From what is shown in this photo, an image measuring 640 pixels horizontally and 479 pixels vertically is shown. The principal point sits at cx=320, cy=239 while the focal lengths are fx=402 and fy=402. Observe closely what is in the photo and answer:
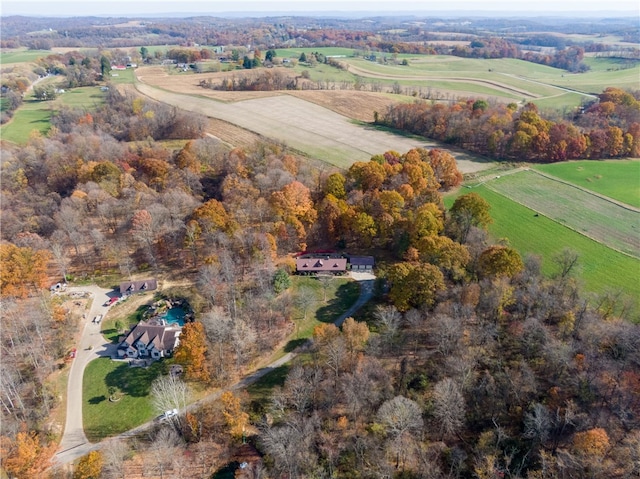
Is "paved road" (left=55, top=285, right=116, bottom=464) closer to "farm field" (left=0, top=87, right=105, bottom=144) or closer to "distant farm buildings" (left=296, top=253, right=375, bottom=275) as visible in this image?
"distant farm buildings" (left=296, top=253, right=375, bottom=275)

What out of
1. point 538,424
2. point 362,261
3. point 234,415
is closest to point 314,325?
point 362,261

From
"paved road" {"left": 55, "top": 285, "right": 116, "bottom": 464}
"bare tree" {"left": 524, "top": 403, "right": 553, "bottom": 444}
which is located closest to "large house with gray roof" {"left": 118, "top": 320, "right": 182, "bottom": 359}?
"paved road" {"left": 55, "top": 285, "right": 116, "bottom": 464}

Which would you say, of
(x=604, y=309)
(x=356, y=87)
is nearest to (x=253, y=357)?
(x=604, y=309)

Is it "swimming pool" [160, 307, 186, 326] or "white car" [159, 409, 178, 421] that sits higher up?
"swimming pool" [160, 307, 186, 326]

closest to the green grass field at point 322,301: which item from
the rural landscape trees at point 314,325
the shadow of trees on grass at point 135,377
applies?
the rural landscape trees at point 314,325

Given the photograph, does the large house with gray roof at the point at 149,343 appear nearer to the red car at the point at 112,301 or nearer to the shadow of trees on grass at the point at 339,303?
the red car at the point at 112,301

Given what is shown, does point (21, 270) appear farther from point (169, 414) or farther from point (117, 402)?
point (169, 414)
